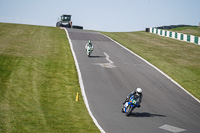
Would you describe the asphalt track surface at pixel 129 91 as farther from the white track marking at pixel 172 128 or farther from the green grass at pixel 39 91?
the green grass at pixel 39 91

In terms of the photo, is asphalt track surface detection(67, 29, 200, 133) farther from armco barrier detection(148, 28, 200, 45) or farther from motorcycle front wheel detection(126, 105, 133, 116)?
armco barrier detection(148, 28, 200, 45)

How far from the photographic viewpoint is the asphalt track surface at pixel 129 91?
13411mm

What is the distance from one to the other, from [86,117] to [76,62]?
1271 centimetres

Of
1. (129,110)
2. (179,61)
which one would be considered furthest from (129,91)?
(179,61)

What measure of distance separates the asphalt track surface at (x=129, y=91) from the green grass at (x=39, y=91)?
99 cm

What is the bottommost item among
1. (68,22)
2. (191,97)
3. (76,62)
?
(191,97)

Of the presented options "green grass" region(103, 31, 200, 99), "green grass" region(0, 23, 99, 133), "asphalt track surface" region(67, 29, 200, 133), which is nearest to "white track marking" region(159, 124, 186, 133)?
"asphalt track surface" region(67, 29, 200, 133)

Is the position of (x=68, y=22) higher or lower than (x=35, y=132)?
higher

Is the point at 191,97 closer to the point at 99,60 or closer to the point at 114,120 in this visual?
the point at 114,120

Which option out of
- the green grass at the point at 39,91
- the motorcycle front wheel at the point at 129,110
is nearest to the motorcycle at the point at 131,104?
the motorcycle front wheel at the point at 129,110

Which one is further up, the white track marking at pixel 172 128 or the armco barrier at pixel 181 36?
the armco barrier at pixel 181 36

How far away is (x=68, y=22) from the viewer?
198 ft

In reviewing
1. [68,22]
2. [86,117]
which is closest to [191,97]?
[86,117]

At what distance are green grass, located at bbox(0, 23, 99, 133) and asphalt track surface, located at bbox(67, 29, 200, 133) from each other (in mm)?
990
